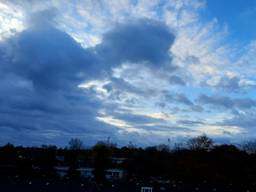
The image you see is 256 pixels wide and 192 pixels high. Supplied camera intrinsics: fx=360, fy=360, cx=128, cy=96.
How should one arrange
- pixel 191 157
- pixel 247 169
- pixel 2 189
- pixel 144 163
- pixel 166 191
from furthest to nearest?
pixel 144 163 < pixel 191 157 < pixel 247 169 < pixel 166 191 < pixel 2 189

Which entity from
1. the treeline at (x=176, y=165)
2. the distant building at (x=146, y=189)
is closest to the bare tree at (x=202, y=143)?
the treeline at (x=176, y=165)

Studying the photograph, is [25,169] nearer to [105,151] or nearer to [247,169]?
[105,151]

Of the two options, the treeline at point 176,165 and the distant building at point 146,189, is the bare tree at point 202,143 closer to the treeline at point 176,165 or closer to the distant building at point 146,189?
the treeline at point 176,165

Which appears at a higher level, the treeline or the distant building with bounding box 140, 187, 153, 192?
the treeline

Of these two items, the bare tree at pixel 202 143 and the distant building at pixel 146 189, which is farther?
the bare tree at pixel 202 143

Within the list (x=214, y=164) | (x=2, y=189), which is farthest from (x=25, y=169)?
(x=214, y=164)

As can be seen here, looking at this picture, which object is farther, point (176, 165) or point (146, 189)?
point (176, 165)

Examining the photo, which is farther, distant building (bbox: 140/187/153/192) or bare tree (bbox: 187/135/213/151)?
bare tree (bbox: 187/135/213/151)

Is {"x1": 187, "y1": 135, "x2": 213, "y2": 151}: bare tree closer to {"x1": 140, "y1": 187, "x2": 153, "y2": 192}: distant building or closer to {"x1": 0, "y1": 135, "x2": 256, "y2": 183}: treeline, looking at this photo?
{"x1": 0, "y1": 135, "x2": 256, "y2": 183}: treeline

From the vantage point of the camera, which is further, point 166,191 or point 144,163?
point 144,163

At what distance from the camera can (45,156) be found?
287ft

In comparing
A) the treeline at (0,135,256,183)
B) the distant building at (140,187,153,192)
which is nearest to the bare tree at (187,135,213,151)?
the treeline at (0,135,256,183)

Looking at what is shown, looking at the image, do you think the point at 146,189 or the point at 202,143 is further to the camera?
the point at 202,143

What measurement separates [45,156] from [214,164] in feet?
133
